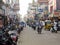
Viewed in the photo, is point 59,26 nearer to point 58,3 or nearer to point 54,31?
point 54,31

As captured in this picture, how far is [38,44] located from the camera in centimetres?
2539

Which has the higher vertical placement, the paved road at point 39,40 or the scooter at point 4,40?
the scooter at point 4,40

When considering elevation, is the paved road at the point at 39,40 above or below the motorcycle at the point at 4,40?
below

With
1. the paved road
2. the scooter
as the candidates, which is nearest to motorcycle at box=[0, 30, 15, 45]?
the scooter

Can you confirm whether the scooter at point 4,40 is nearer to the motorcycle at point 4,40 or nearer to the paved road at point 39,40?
the motorcycle at point 4,40

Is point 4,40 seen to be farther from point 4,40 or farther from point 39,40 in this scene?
point 39,40

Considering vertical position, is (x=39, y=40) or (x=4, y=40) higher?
(x=4, y=40)

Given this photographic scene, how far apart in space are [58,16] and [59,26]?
9.39 metres

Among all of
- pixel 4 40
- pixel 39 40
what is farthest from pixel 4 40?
pixel 39 40

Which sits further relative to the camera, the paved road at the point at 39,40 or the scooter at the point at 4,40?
the paved road at the point at 39,40

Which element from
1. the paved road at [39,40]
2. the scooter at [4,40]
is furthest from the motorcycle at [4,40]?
the paved road at [39,40]

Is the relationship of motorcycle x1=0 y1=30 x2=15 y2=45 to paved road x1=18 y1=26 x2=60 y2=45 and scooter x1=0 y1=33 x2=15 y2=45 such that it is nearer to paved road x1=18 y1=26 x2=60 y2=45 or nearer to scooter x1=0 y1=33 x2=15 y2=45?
scooter x1=0 y1=33 x2=15 y2=45

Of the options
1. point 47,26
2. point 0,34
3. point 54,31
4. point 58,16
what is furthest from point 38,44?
point 58,16

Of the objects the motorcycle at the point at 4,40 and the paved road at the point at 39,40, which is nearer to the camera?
the motorcycle at the point at 4,40
